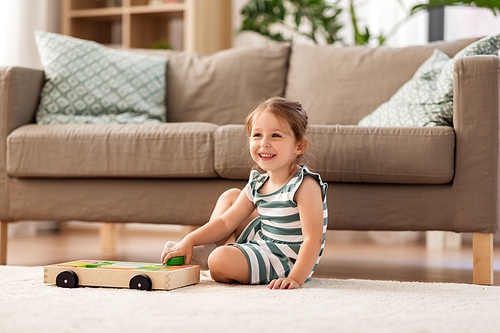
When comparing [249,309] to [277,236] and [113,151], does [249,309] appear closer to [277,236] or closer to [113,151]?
[277,236]

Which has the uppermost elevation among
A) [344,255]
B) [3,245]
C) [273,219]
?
[273,219]

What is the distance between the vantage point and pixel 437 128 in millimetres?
1640

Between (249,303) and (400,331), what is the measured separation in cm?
32

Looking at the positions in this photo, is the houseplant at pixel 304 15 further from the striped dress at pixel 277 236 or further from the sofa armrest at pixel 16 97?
the striped dress at pixel 277 236

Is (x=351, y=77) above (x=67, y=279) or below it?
above

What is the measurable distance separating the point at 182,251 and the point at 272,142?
36 cm

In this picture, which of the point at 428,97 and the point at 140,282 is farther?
the point at 428,97

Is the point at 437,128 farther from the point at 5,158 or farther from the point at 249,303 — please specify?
the point at 5,158

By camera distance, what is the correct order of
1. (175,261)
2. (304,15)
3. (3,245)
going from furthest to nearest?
(304,15) < (3,245) < (175,261)

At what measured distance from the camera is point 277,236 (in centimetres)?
144

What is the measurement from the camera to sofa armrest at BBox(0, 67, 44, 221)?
193 cm

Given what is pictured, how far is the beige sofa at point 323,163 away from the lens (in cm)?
161

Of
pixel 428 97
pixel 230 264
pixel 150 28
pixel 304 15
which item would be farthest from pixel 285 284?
pixel 150 28

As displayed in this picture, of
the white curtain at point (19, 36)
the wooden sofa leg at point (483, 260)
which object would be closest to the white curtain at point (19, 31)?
the white curtain at point (19, 36)
